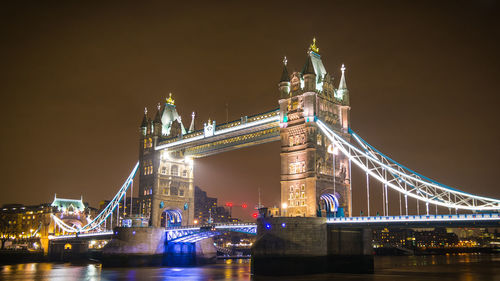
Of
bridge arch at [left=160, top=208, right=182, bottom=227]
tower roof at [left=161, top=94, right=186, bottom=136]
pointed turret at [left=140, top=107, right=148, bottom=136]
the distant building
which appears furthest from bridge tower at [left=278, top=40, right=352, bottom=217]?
the distant building

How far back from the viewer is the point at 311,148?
155ft

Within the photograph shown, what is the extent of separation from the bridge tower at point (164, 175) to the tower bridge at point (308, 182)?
0.15 meters

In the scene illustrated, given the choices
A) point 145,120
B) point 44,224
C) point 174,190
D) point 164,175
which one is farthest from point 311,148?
point 44,224

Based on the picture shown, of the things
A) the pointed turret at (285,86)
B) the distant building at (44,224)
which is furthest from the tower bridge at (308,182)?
the distant building at (44,224)

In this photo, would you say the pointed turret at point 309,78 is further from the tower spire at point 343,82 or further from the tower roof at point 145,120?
the tower roof at point 145,120

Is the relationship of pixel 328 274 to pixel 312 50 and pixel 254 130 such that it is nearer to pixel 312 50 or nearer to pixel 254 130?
pixel 254 130

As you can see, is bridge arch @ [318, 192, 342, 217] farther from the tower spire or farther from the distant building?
the distant building

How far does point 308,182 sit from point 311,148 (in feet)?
10.4

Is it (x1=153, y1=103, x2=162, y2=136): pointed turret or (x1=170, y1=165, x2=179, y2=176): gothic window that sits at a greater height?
(x1=153, y1=103, x2=162, y2=136): pointed turret

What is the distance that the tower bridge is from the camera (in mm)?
41156

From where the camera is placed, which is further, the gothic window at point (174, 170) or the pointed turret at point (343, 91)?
the gothic window at point (174, 170)

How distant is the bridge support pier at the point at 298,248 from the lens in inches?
1624

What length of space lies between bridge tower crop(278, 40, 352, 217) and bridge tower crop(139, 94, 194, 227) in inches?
832

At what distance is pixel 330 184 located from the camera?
48344mm
